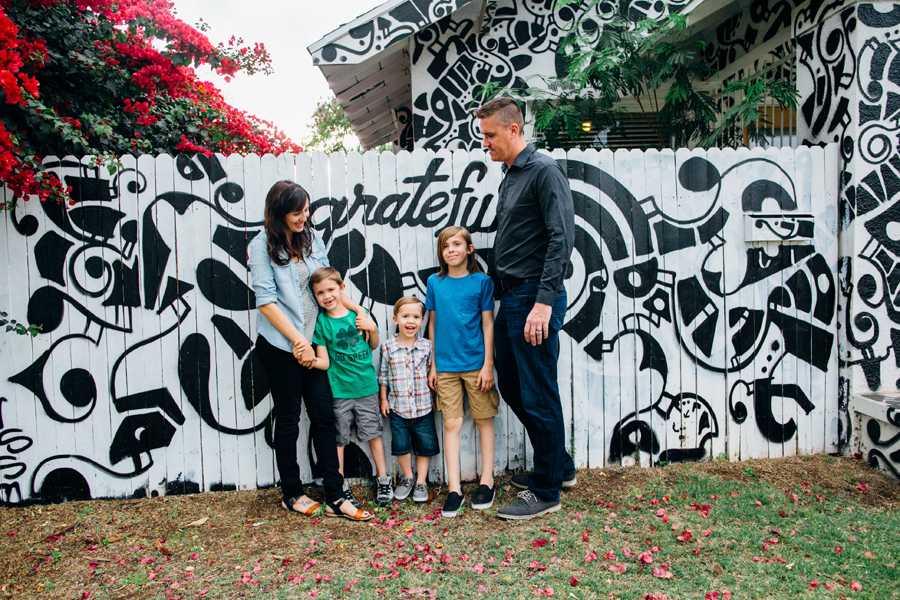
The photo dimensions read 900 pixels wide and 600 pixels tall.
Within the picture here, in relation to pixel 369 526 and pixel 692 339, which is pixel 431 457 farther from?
pixel 692 339

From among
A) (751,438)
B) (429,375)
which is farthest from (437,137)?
(751,438)

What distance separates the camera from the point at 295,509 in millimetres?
3119

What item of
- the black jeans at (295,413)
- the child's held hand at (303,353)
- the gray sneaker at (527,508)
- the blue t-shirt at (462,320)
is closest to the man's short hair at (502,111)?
the blue t-shirt at (462,320)

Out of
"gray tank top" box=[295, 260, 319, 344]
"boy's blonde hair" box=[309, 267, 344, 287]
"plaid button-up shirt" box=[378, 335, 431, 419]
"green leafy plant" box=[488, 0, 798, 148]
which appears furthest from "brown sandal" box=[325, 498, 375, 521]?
"green leafy plant" box=[488, 0, 798, 148]

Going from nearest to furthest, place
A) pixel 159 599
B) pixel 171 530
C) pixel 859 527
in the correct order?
1. pixel 159 599
2. pixel 859 527
3. pixel 171 530

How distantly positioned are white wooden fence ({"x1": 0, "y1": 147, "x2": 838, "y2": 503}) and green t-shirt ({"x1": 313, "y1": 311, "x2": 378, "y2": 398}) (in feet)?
0.91

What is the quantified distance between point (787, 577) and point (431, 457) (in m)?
1.90

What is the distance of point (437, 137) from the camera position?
211 inches

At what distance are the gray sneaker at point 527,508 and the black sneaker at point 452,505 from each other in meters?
0.24

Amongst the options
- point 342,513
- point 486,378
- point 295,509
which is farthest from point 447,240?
point 295,509

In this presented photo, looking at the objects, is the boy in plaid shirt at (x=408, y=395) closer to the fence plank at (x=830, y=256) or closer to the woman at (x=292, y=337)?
the woman at (x=292, y=337)

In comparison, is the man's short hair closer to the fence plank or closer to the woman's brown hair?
the woman's brown hair

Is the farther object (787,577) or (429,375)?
(429,375)

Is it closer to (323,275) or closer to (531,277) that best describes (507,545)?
(531,277)
